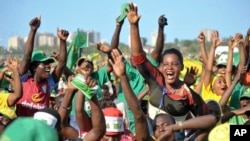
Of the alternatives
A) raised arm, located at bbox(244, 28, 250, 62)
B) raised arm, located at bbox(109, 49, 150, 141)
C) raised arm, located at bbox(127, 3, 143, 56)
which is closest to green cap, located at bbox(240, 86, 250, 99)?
raised arm, located at bbox(244, 28, 250, 62)

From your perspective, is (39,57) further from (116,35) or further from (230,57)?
(230,57)

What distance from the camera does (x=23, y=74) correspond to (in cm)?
767

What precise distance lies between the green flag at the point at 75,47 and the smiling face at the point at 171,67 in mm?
4383

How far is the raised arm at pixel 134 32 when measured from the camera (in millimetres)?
5766

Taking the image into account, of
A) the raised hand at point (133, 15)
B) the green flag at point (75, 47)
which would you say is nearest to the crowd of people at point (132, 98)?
the raised hand at point (133, 15)

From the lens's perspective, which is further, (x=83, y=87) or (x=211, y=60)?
(x=211, y=60)

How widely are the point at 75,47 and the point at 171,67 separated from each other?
15.1 ft

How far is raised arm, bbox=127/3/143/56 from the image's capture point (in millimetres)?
5766

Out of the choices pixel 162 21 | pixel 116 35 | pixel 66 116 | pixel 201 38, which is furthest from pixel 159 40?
pixel 66 116

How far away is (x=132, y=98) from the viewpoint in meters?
5.29

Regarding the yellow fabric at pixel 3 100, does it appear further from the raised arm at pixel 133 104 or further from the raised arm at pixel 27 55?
the raised arm at pixel 133 104

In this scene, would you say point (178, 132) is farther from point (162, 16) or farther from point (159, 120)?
point (162, 16)

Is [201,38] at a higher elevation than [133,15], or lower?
lower

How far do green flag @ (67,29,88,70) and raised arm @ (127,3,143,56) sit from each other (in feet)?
13.7
